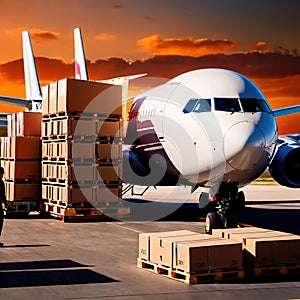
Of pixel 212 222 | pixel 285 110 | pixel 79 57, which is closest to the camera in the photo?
pixel 212 222

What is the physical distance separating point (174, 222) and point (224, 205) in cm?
419

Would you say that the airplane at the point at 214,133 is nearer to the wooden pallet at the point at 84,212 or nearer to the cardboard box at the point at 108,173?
the cardboard box at the point at 108,173

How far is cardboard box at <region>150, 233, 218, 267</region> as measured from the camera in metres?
10.0

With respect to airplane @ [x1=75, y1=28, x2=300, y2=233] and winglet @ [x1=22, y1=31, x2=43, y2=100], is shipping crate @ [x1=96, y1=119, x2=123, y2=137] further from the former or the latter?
winglet @ [x1=22, y1=31, x2=43, y2=100]

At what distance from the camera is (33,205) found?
19656 millimetres

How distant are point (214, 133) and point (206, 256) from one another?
4.84 metres

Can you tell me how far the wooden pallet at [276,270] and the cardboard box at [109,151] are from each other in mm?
9305

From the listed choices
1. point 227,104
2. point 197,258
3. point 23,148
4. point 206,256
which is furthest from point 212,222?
point 23,148

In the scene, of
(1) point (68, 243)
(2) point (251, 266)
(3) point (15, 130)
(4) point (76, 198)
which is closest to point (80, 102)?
(4) point (76, 198)

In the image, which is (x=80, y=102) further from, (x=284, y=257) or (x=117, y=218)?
(x=284, y=257)

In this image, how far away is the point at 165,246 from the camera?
33.4ft

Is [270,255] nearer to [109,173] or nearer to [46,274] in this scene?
[46,274]


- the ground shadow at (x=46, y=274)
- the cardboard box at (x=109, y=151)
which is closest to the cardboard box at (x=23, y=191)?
the cardboard box at (x=109, y=151)

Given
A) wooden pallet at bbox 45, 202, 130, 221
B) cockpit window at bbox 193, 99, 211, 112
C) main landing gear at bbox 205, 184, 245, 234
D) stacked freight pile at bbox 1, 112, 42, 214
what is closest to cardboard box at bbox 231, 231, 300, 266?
main landing gear at bbox 205, 184, 245, 234
